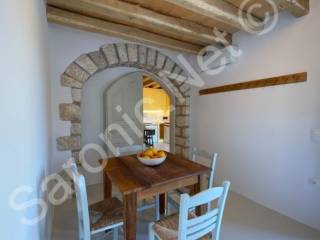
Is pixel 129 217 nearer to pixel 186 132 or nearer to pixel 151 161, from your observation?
pixel 151 161

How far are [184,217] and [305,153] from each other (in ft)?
6.18

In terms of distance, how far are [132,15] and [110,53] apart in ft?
3.07

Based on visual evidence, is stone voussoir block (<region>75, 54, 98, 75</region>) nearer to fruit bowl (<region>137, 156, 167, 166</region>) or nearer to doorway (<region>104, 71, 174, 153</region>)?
doorway (<region>104, 71, 174, 153</region>)

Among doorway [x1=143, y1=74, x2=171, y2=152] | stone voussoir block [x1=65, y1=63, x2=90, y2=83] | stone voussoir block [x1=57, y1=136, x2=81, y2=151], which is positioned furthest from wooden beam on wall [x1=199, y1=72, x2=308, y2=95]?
doorway [x1=143, y1=74, x2=171, y2=152]

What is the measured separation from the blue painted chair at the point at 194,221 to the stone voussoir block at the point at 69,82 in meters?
2.25

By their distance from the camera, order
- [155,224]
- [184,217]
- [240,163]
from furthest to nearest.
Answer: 1. [240,163]
2. [155,224]
3. [184,217]

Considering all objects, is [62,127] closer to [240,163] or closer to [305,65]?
[240,163]

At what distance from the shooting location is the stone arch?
2.77 meters

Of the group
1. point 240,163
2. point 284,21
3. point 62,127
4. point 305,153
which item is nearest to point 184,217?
point 305,153

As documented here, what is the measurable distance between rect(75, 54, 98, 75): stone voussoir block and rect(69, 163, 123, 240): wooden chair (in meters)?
1.81

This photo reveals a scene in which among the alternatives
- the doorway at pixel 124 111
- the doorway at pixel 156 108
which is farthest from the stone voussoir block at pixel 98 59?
the doorway at pixel 156 108

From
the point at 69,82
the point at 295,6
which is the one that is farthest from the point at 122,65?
the point at 295,6

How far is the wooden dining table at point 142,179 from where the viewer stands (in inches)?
53.4

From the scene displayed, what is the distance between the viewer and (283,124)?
7.72ft
